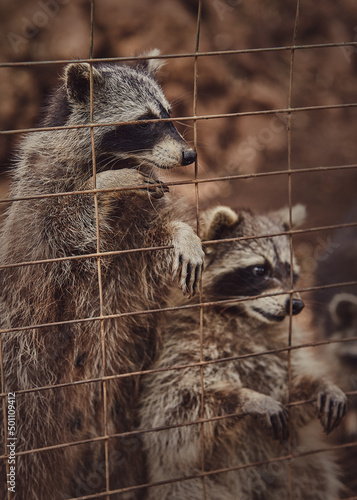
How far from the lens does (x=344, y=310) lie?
11.0 feet

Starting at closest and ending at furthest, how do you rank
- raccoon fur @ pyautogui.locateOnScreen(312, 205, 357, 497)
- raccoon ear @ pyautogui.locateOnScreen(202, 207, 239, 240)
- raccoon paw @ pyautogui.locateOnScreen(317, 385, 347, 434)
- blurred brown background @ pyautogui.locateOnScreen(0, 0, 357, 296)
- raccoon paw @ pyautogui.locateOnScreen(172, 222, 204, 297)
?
raccoon paw @ pyautogui.locateOnScreen(172, 222, 204, 297), raccoon paw @ pyautogui.locateOnScreen(317, 385, 347, 434), raccoon ear @ pyautogui.locateOnScreen(202, 207, 239, 240), raccoon fur @ pyautogui.locateOnScreen(312, 205, 357, 497), blurred brown background @ pyautogui.locateOnScreen(0, 0, 357, 296)

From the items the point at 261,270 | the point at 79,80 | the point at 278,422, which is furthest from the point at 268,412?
the point at 79,80

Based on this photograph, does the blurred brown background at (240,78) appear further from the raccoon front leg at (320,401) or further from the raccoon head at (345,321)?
the raccoon front leg at (320,401)

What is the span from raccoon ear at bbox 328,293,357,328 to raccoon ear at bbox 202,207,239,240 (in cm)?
101

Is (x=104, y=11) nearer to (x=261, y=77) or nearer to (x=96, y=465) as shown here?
(x=261, y=77)

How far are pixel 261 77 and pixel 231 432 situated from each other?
14.1 feet

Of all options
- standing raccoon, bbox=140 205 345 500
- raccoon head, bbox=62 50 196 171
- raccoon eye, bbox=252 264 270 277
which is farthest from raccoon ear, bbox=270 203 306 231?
raccoon head, bbox=62 50 196 171

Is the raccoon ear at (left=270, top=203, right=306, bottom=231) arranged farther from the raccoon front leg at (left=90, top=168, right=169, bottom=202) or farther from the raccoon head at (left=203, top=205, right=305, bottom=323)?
the raccoon front leg at (left=90, top=168, right=169, bottom=202)

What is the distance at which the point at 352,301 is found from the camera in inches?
130

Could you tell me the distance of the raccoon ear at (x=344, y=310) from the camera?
331 cm

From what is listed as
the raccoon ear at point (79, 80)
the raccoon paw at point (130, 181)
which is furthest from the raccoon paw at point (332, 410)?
the raccoon ear at point (79, 80)

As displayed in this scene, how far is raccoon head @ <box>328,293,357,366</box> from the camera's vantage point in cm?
329

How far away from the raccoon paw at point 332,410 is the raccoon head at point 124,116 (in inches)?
49.2

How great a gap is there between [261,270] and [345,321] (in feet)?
3.14
